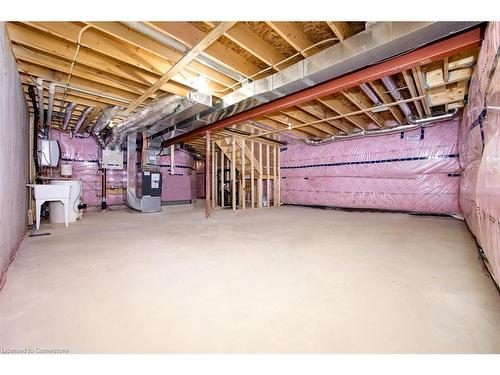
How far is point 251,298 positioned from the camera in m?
1.33

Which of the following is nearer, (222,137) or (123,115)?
(123,115)

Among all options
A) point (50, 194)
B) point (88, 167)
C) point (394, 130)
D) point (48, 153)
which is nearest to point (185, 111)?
point (50, 194)

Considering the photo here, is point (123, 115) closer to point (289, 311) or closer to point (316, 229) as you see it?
point (316, 229)

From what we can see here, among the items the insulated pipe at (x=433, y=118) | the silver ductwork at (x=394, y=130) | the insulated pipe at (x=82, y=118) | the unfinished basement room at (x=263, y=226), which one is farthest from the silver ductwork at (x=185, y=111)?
→ the insulated pipe at (x=433, y=118)

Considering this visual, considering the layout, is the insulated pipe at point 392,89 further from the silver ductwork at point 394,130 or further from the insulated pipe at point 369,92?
the silver ductwork at point 394,130

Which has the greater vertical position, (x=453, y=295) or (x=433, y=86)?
(x=433, y=86)

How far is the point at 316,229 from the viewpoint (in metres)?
3.35

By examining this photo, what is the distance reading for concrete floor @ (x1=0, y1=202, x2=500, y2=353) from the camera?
3.15 ft

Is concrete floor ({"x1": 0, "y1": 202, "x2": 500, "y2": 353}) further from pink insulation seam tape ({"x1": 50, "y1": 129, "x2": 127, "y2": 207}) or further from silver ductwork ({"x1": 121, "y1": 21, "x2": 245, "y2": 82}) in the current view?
pink insulation seam tape ({"x1": 50, "y1": 129, "x2": 127, "y2": 207})

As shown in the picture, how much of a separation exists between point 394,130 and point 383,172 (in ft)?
3.33

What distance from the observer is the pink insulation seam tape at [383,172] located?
14.8ft

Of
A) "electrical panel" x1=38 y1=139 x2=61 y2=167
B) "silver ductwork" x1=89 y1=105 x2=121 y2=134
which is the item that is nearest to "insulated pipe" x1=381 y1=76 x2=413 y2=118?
"silver ductwork" x1=89 y1=105 x2=121 y2=134
